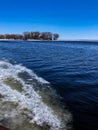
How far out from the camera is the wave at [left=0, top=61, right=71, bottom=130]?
6203mm

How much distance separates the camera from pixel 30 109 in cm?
739

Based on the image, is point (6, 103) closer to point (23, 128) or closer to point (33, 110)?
point (33, 110)

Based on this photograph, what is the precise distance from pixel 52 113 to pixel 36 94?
2.21 metres

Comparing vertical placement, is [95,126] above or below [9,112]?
below

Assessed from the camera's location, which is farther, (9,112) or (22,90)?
(22,90)

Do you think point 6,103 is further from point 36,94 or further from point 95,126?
point 95,126

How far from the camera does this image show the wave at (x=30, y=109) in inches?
244

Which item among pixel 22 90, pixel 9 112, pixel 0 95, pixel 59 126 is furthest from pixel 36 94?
pixel 59 126

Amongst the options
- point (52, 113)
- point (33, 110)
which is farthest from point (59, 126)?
point (33, 110)

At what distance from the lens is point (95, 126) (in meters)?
6.88

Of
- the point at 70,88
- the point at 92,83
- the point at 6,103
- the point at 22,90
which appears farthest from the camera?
the point at 92,83

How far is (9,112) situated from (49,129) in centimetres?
182

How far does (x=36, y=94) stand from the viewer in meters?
9.20

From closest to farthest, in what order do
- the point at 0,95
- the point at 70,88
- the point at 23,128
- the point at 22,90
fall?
the point at 23,128, the point at 0,95, the point at 22,90, the point at 70,88
